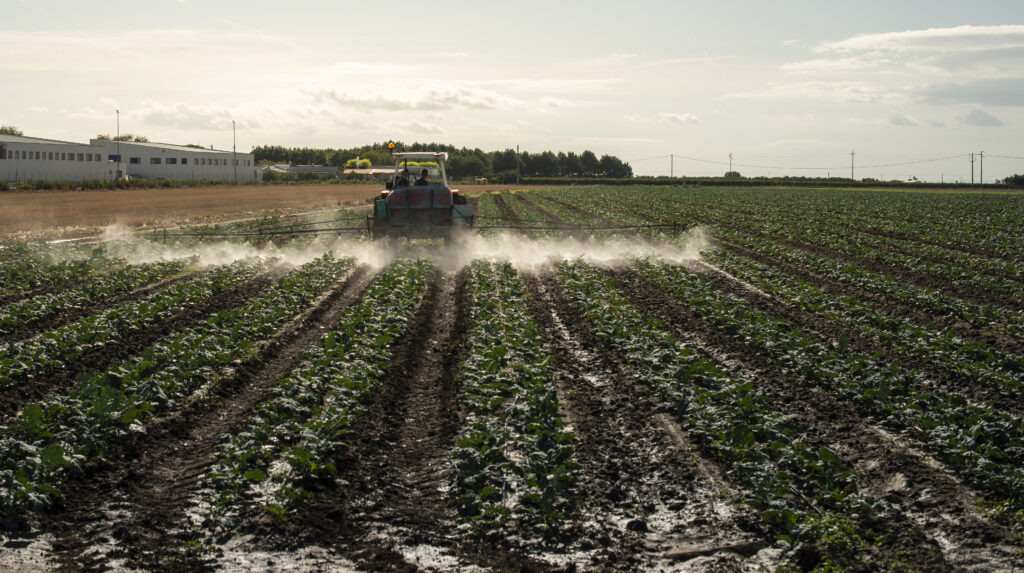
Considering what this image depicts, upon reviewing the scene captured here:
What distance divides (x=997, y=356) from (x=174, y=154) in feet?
318

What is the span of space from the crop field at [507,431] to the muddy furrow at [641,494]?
26mm

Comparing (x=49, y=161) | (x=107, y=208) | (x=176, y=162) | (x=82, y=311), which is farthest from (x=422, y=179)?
(x=176, y=162)

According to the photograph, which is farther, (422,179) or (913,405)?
(422,179)

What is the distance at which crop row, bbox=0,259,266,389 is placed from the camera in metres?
9.07

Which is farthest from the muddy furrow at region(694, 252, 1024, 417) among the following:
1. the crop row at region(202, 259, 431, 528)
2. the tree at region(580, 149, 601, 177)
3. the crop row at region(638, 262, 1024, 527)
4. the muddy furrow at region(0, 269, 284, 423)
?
the tree at region(580, 149, 601, 177)

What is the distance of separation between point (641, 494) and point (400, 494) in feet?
5.97

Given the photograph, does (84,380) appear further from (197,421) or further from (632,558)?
(632,558)

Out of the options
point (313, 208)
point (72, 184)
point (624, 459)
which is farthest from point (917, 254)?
point (72, 184)

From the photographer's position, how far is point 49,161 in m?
71.4

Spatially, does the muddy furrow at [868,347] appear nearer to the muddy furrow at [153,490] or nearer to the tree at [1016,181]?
the muddy furrow at [153,490]

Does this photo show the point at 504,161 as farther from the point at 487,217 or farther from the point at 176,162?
the point at 487,217

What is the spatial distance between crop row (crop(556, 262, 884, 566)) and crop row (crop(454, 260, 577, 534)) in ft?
3.95

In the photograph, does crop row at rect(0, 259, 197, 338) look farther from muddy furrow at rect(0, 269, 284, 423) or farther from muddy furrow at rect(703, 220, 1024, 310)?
muddy furrow at rect(703, 220, 1024, 310)

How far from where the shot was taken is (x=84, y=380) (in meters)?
7.79
